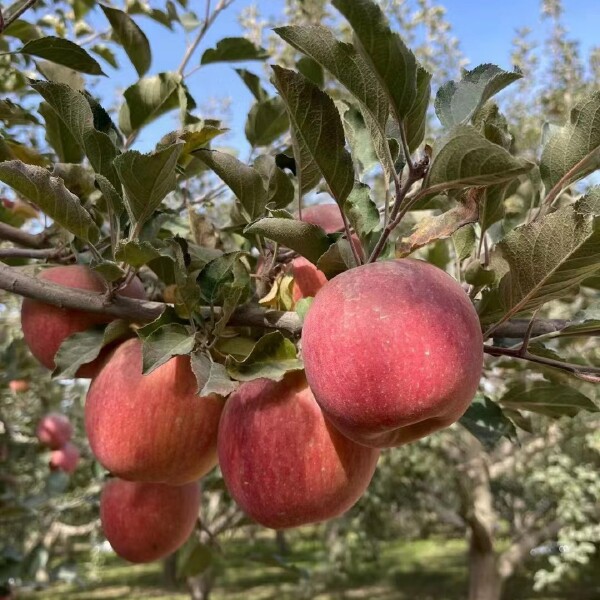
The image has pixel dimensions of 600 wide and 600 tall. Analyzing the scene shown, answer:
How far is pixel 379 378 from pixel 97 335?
0.59 metres

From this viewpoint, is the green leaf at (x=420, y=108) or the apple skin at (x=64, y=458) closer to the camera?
the green leaf at (x=420, y=108)

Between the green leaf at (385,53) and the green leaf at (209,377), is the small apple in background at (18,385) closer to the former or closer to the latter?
the green leaf at (209,377)

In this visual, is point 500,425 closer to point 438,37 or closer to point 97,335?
point 97,335

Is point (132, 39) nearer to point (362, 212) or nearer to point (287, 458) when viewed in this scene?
point (362, 212)

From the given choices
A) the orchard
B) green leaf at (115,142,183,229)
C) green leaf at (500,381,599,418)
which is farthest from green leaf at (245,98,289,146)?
green leaf at (500,381,599,418)

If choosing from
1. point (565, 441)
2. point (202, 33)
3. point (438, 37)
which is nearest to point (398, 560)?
point (565, 441)

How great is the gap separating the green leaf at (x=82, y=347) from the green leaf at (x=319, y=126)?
497 mm

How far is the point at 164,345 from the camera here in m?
0.95

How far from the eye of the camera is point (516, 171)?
73 centimetres

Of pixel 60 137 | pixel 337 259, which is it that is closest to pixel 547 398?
pixel 337 259

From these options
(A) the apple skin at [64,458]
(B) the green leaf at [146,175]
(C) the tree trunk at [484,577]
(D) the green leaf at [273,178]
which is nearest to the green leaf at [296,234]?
(B) the green leaf at [146,175]

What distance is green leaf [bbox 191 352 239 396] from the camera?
2.84ft

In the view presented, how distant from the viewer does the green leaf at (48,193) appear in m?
0.94

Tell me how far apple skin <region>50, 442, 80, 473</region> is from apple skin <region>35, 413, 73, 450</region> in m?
0.03
